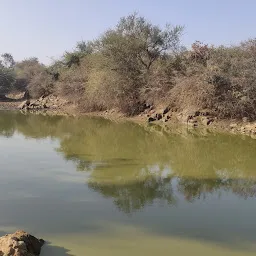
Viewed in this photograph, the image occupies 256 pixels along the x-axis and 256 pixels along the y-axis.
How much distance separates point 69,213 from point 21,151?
24.3ft

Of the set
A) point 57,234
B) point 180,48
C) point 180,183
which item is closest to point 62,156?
point 180,183

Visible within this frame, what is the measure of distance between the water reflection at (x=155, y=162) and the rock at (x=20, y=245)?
2367 millimetres

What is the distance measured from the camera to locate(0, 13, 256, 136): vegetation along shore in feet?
69.9

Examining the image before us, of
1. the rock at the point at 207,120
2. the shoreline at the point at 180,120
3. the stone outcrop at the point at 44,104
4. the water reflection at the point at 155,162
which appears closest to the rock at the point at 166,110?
the shoreline at the point at 180,120

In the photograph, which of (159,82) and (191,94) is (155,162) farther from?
(159,82)

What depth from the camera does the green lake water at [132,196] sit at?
6277mm

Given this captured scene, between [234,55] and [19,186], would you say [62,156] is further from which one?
[234,55]

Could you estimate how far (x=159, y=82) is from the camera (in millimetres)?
25781

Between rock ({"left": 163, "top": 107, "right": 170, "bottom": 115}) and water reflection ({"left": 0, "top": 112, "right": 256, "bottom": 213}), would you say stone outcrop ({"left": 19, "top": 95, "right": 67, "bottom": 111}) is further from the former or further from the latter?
water reflection ({"left": 0, "top": 112, "right": 256, "bottom": 213})

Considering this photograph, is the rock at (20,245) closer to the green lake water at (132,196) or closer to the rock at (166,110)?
the green lake water at (132,196)

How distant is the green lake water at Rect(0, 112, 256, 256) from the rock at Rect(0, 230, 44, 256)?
205mm

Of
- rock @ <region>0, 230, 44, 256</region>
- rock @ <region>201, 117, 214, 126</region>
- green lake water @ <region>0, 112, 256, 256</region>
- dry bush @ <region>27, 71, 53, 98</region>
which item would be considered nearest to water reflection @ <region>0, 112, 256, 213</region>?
green lake water @ <region>0, 112, 256, 256</region>

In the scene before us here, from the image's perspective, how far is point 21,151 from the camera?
14.3 meters

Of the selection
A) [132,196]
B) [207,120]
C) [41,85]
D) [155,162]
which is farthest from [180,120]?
[41,85]
